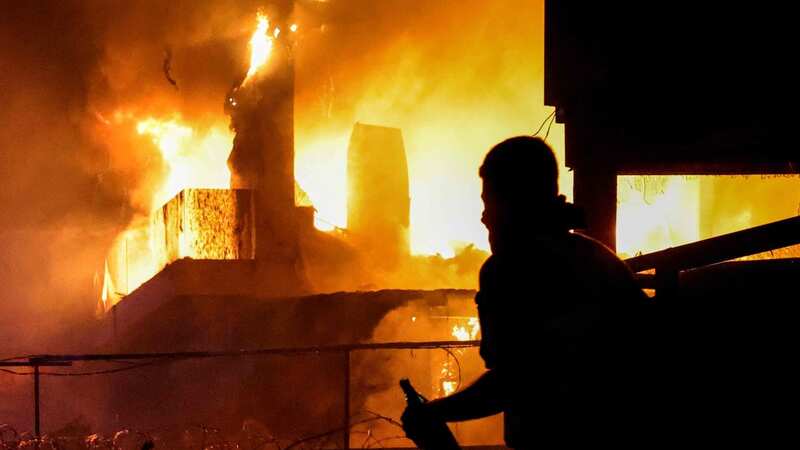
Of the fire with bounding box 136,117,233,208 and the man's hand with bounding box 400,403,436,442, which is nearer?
the man's hand with bounding box 400,403,436,442

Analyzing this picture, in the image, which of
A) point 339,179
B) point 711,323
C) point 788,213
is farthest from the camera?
point 339,179

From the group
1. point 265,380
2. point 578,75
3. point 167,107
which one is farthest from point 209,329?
point 578,75

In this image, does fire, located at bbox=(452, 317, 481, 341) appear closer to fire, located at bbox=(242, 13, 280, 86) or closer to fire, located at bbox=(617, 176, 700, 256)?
fire, located at bbox=(242, 13, 280, 86)

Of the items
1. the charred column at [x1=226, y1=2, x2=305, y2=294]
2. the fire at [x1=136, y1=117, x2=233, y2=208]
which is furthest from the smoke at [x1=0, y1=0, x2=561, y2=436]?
the charred column at [x1=226, y1=2, x2=305, y2=294]

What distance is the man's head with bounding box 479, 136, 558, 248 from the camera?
253 cm

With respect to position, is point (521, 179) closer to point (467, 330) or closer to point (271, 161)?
point (467, 330)

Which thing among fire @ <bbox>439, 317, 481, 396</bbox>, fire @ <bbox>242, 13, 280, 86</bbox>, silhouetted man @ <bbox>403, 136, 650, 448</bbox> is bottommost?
fire @ <bbox>439, 317, 481, 396</bbox>

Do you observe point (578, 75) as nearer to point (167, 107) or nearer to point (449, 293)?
point (449, 293)

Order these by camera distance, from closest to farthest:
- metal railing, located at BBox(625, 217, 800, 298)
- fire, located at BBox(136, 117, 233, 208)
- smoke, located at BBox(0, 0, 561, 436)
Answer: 1. metal railing, located at BBox(625, 217, 800, 298)
2. smoke, located at BBox(0, 0, 561, 436)
3. fire, located at BBox(136, 117, 233, 208)

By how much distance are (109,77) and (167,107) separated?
2.49 metres

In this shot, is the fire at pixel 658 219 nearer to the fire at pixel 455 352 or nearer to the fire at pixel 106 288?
the fire at pixel 455 352

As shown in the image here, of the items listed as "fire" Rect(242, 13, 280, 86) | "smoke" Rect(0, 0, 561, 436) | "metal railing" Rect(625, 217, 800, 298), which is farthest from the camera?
"smoke" Rect(0, 0, 561, 436)

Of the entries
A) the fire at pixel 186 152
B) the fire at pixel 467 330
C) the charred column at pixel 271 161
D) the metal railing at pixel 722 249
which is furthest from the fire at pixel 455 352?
the metal railing at pixel 722 249

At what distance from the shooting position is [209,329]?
21750 millimetres
